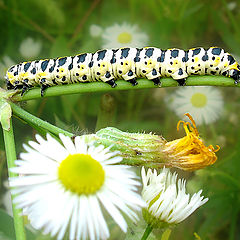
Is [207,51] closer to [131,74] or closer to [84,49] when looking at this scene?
[131,74]

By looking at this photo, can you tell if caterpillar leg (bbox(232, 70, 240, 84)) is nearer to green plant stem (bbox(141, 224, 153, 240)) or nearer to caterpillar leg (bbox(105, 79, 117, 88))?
caterpillar leg (bbox(105, 79, 117, 88))

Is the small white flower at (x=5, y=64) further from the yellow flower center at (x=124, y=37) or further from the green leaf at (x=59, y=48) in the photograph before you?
the yellow flower center at (x=124, y=37)

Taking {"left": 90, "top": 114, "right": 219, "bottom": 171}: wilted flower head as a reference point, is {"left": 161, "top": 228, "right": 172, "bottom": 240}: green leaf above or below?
below

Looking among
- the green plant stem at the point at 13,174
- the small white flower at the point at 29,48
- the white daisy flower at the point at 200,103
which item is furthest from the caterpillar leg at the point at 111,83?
the small white flower at the point at 29,48

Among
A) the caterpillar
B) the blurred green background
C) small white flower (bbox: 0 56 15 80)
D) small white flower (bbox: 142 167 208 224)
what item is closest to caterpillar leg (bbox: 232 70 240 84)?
the caterpillar

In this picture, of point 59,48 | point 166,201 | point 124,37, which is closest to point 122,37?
point 124,37

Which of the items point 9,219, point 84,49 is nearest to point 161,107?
point 84,49
